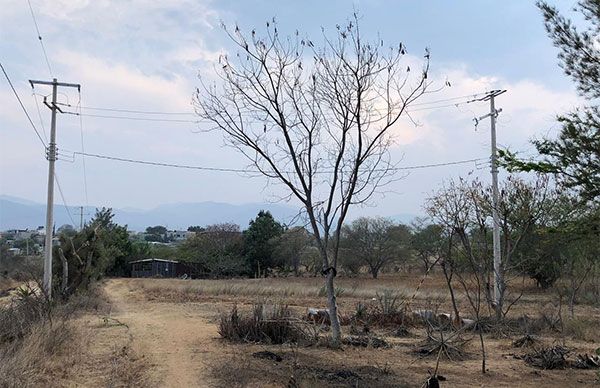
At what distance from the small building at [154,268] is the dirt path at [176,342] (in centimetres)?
4319

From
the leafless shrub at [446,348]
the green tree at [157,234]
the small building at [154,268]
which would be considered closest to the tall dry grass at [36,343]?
the leafless shrub at [446,348]

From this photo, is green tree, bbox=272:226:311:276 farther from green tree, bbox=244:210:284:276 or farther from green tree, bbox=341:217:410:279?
green tree, bbox=341:217:410:279

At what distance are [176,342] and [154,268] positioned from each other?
52.6m

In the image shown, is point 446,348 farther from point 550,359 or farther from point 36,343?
point 36,343

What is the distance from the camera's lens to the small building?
63.0 meters

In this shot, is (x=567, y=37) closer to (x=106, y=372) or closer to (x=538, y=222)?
(x=106, y=372)

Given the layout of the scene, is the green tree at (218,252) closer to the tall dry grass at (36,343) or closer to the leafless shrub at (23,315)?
the tall dry grass at (36,343)

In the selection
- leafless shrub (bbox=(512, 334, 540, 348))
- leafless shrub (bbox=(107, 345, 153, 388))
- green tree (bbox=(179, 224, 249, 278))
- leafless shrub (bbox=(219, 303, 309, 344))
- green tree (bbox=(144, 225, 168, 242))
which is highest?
green tree (bbox=(144, 225, 168, 242))

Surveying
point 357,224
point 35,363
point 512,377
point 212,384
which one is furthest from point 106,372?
point 357,224

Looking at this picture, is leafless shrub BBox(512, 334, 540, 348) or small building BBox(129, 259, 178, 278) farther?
small building BBox(129, 259, 178, 278)

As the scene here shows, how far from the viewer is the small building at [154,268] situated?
62956 millimetres

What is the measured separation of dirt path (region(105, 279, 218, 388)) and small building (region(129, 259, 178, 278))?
43193mm

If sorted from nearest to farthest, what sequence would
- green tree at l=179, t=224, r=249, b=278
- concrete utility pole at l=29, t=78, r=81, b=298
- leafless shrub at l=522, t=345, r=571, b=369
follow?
leafless shrub at l=522, t=345, r=571, b=369 → concrete utility pole at l=29, t=78, r=81, b=298 → green tree at l=179, t=224, r=249, b=278

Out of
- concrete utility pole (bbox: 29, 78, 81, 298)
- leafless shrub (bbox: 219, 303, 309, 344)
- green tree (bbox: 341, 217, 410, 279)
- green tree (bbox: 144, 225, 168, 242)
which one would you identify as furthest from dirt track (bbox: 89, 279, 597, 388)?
green tree (bbox: 144, 225, 168, 242)
